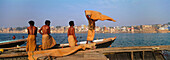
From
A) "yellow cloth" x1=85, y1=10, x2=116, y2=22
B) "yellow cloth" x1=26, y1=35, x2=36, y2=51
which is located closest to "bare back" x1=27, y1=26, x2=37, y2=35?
"yellow cloth" x1=26, y1=35, x2=36, y2=51

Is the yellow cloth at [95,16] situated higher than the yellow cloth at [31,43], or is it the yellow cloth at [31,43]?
the yellow cloth at [95,16]

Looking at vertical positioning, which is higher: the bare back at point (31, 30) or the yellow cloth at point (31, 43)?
the bare back at point (31, 30)

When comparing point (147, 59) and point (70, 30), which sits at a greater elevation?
point (70, 30)

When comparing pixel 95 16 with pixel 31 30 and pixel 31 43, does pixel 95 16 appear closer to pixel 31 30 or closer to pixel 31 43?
pixel 31 30

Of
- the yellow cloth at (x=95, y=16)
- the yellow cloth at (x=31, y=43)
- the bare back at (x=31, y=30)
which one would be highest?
the yellow cloth at (x=95, y=16)

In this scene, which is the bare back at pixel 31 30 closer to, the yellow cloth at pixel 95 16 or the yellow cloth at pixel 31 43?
the yellow cloth at pixel 31 43

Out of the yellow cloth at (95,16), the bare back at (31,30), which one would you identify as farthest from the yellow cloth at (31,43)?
the yellow cloth at (95,16)

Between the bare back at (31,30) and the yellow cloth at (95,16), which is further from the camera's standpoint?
the yellow cloth at (95,16)

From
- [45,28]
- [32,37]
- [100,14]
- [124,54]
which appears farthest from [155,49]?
[32,37]

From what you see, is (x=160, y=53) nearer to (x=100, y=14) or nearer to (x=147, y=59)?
(x=147, y=59)

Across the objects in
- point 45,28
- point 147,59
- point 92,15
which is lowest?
point 147,59

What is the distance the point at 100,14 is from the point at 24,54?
212 inches

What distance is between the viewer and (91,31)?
884 cm

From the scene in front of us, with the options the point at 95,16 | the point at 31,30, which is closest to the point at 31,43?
the point at 31,30
